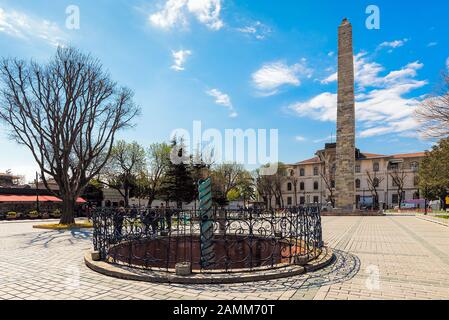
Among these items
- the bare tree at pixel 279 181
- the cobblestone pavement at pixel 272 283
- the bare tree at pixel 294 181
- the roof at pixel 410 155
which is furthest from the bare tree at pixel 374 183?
the cobblestone pavement at pixel 272 283

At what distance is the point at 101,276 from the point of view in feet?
22.1

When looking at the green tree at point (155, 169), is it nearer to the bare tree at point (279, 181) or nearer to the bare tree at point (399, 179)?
the bare tree at point (279, 181)

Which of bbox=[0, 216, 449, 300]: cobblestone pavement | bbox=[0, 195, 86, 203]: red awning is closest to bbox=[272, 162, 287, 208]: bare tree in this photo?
bbox=[0, 195, 86, 203]: red awning

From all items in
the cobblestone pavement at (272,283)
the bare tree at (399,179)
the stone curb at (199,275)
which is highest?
the bare tree at (399,179)

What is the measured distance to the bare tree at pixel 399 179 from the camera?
59.6 metres

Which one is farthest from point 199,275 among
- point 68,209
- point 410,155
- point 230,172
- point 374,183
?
point 410,155

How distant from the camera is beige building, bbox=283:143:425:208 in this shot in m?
61.6

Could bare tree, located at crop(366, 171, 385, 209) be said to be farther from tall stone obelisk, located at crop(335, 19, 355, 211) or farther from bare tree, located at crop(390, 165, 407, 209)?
tall stone obelisk, located at crop(335, 19, 355, 211)

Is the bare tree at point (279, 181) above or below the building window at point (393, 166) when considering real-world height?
below

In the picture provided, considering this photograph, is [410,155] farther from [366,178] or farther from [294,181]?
[294,181]

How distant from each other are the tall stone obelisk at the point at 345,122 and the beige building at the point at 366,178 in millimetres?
20663
